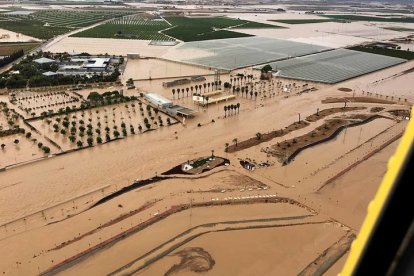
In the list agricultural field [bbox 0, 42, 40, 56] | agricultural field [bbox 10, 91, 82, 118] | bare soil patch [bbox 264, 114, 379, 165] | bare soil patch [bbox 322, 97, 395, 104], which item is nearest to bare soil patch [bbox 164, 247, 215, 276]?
bare soil patch [bbox 264, 114, 379, 165]

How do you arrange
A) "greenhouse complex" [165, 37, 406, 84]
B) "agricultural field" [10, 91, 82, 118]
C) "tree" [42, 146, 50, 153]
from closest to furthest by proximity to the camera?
"tree" [42, 146, 50, 153] → "agricultural field" [10, 91, 82, 118] → "greenhouse complex" [165, 37, 406, 84]

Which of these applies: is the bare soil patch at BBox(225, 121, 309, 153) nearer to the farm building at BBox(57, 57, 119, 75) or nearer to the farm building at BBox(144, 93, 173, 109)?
the farm building at BBox(144, 93, 173, 109)

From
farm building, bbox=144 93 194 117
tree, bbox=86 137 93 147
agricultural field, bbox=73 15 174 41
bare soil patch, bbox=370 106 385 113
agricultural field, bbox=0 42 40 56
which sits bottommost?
tree, bbox=86 137 93 147

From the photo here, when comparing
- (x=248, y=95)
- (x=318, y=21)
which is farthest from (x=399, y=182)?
(x=318, y=21)

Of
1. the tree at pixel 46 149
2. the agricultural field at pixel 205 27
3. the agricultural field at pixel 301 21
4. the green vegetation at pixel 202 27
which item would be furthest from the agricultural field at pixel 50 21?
the tree at pixel 46 149

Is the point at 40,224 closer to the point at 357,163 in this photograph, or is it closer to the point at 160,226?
the point at 160,226
